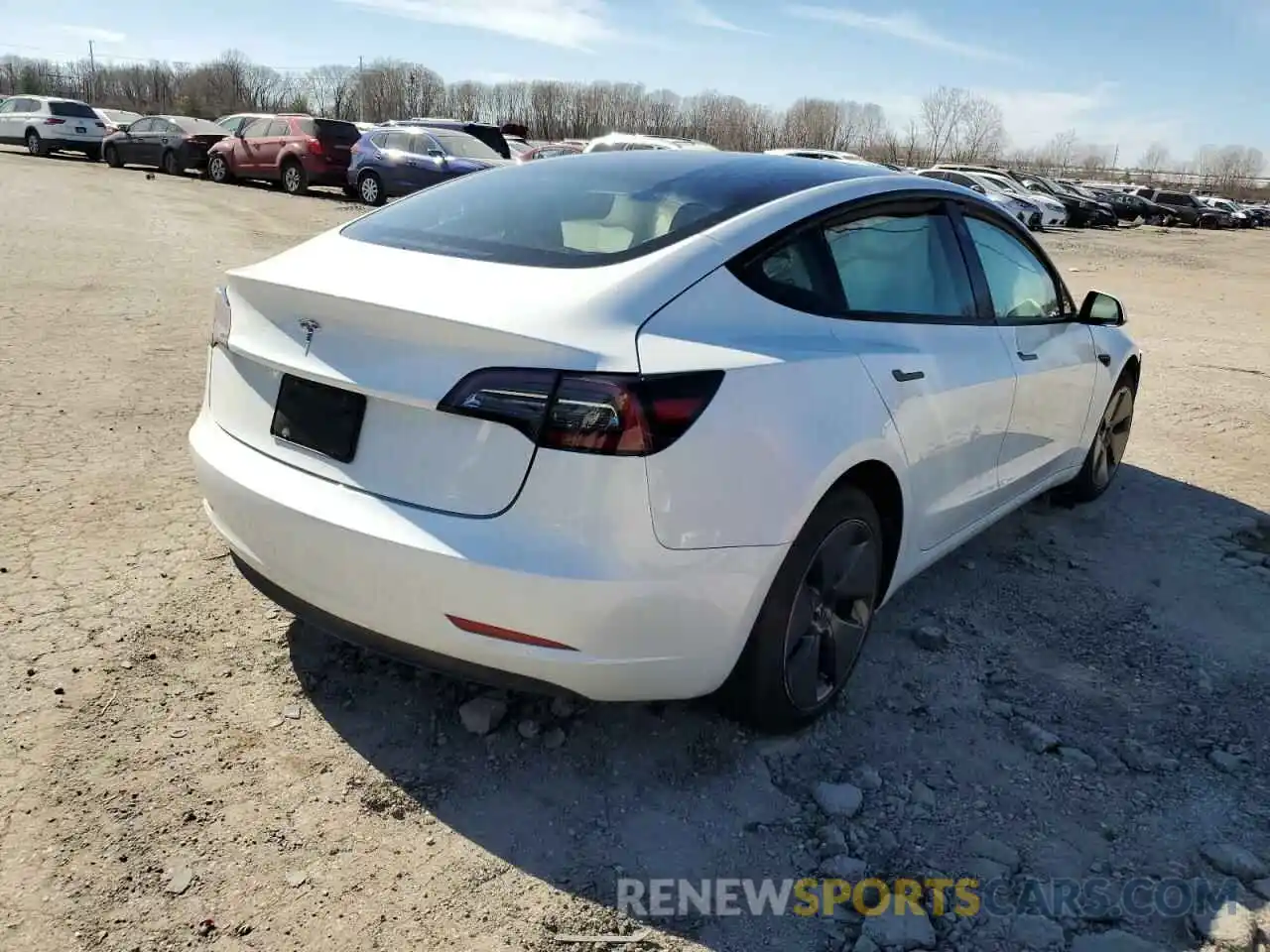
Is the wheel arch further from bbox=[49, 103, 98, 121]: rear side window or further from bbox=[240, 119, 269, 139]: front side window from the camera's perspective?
bbox=[49, 103, 98, 121]: rear side window

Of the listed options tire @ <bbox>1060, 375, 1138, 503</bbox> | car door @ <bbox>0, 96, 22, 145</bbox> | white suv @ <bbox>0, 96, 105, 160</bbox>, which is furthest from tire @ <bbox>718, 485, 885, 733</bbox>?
car door @ <bbox>0, 96, 22, 145</bbox>

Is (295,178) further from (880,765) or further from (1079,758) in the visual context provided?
(1079,758)

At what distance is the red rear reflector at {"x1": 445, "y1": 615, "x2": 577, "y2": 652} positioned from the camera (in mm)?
2342

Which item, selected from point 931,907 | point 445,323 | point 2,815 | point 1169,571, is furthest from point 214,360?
point 1169,571

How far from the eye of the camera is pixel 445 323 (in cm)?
236

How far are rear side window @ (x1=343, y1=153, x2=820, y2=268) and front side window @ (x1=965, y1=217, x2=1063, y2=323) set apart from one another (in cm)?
107

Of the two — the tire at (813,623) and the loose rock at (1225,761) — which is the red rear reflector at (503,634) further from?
the loose rock at (1225,761)

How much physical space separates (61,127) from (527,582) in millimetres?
35002

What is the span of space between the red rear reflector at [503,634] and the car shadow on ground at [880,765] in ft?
1.75

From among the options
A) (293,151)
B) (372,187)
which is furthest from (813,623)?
(293,151)

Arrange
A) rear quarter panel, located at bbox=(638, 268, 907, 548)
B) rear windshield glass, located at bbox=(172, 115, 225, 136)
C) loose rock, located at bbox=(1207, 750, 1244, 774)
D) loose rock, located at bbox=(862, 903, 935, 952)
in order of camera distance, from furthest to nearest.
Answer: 1. rear windshield glass, located at bbox=(172, 115, 225, 136)
2. loose rock, located at bbox=(1207, 750, 1244, 774)
3. rear quarter panel, located at bbox=(638, 268, 907, 548)
4. loose rock, located at bbox=(862, 903, 935, 952)

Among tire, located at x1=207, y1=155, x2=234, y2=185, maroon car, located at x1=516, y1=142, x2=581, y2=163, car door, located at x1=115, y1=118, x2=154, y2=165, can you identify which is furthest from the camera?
car door, located at x1=115, y1=118, x2=154, y2=165

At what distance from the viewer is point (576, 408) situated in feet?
7.43

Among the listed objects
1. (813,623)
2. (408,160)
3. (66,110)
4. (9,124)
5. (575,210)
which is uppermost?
(575,210)
